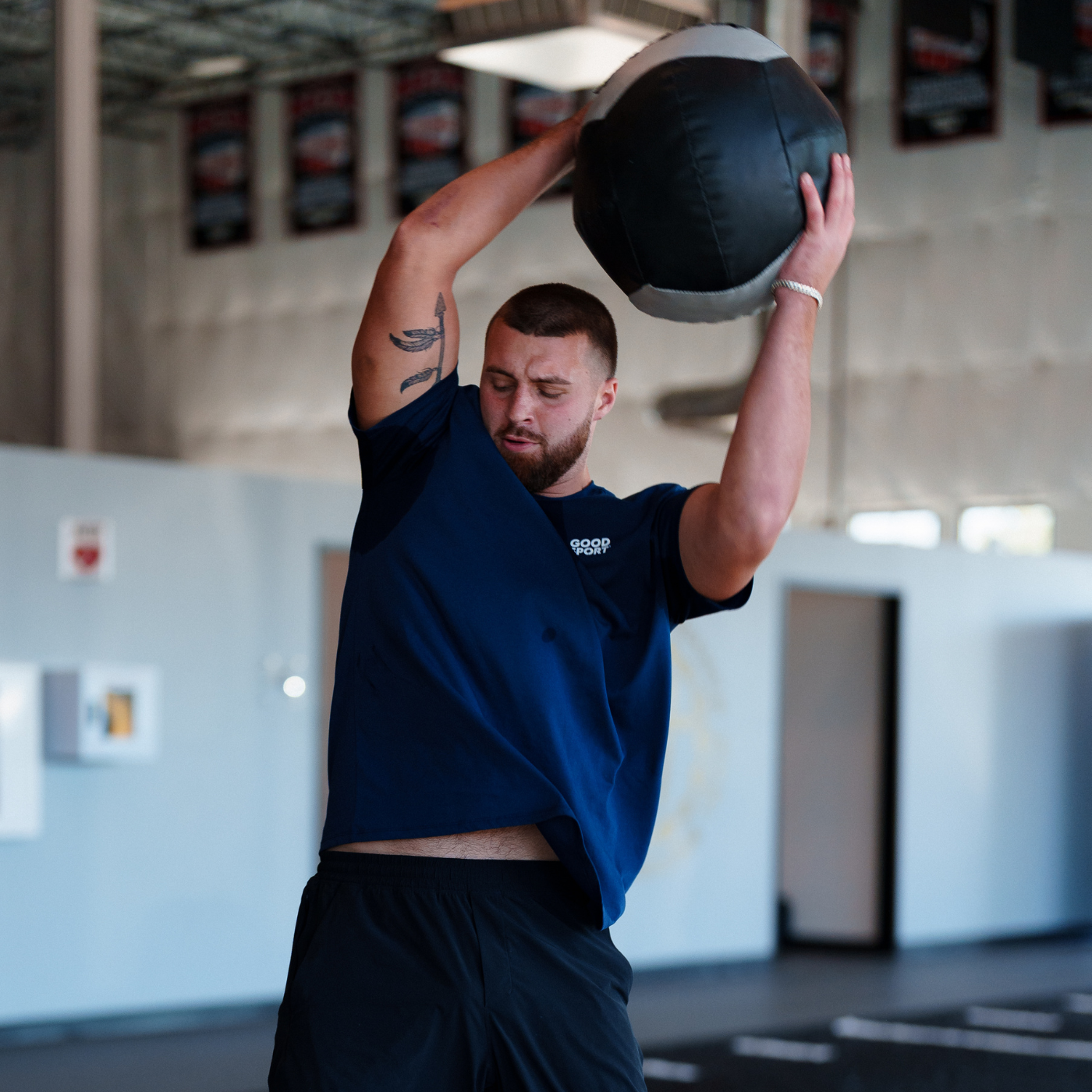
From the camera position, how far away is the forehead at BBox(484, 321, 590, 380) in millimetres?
2096

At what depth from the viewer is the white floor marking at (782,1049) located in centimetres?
548

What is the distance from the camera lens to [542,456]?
213 cm

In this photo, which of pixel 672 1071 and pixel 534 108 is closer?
pixel 672 1071

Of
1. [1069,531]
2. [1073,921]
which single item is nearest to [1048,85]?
[1069,531]

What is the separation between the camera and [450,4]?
5918mm

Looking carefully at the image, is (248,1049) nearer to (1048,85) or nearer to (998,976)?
(998,976)

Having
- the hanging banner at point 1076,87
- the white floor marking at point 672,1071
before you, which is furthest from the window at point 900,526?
the white floor marking at point 672,1071

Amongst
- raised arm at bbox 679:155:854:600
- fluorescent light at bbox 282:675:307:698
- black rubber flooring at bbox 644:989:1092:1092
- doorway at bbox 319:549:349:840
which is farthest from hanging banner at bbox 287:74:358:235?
raised arm at bbox 679:155:854:600

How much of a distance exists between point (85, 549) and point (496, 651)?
373cm

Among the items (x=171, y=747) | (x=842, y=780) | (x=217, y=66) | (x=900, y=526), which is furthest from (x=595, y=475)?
(x=171, y=747)

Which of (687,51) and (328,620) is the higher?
(687,51)

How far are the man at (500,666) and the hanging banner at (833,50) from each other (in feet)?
36.2

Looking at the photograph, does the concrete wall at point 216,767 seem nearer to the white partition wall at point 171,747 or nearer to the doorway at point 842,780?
the white partition wall at point 171,747

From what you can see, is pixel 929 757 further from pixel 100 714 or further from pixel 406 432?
pixel 406 432
